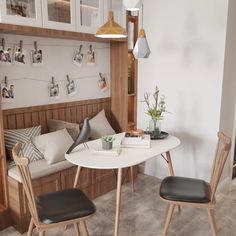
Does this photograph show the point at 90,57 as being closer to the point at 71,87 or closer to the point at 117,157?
the point at 71,87

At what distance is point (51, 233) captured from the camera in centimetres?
225

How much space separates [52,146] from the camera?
2393 millimetres

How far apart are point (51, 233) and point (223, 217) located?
5.07ft

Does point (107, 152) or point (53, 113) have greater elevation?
point (53, 113)

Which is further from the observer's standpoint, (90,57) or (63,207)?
(90,57)

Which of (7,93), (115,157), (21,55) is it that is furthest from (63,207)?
(21,55)

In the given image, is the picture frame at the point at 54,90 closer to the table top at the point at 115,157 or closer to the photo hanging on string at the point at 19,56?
the photo hanging on string at the point at 19,56

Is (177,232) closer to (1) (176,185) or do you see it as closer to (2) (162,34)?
(1) (176,185)

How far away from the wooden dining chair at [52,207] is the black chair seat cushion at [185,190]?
1.94ft

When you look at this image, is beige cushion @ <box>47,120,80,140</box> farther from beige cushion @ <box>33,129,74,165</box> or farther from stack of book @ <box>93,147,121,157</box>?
stack of book @ <box>93,147,121,157</box>

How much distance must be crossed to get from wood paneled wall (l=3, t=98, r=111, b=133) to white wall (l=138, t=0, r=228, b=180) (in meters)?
0.65

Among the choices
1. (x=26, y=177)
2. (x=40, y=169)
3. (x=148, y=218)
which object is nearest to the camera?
(x=26, y=177)

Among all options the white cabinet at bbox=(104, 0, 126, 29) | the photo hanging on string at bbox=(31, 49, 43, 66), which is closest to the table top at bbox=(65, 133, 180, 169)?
the photo hanging on string at bbox=(31, 49, 43, 66)

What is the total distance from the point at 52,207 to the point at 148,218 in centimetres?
108
